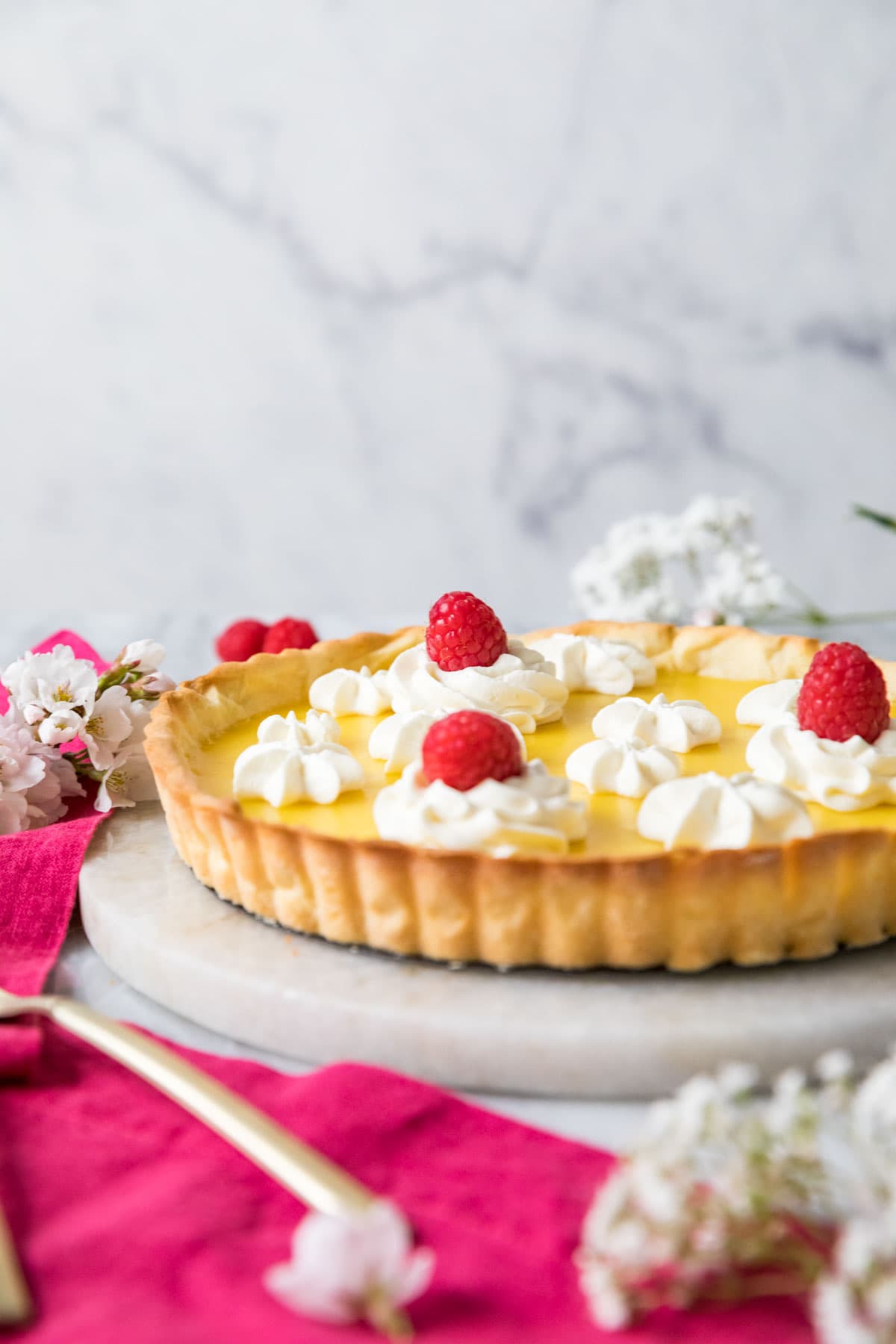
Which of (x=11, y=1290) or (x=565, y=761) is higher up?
(x=565, y=761)

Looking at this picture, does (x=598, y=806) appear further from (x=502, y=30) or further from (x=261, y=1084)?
(x=502, y=30)

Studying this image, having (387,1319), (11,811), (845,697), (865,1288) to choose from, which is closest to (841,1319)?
(865,1288)

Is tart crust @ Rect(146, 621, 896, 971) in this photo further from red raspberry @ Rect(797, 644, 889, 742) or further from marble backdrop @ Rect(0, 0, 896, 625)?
marble backdrop @ Rect(0, 0, 896, 625)

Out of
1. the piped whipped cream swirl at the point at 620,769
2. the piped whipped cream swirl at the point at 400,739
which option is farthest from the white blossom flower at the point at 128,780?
the piped whipped cream swirl at the point at 620,769

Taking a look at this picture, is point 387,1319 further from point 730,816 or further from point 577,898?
point 730,816

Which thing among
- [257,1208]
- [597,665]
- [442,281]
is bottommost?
[257,1208]

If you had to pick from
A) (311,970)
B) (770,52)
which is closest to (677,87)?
(770,52)
